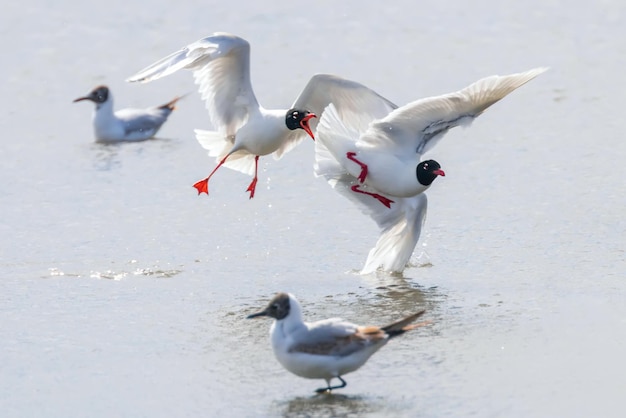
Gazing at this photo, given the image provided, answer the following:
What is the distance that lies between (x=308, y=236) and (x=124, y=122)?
165 inches

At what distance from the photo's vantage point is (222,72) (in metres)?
9.51

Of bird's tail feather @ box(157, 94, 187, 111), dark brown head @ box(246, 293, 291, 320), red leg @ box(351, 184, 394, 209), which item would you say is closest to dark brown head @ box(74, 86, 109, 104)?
bird's tail feather @ box(157, 94, 187, 111)

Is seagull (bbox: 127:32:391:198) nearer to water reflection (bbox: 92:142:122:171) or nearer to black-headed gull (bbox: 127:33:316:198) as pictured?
black-headed gull (bbox: 127:33:316:198)

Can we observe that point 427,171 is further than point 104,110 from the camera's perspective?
No

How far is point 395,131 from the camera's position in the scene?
8422 mm


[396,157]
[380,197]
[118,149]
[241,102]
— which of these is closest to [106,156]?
[118,149]

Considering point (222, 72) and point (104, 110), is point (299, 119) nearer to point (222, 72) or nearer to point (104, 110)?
point (222, 72)

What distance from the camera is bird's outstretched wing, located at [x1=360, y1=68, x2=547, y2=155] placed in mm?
8031

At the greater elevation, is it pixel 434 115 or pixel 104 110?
pixel 434 115

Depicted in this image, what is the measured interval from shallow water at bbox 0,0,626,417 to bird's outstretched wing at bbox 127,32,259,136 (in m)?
0.65

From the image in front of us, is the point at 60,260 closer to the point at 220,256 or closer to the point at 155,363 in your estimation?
the point at 220,256

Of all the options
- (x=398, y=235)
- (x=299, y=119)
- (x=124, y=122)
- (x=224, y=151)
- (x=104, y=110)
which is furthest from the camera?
(x=104, y=110)

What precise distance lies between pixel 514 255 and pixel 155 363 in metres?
2.80

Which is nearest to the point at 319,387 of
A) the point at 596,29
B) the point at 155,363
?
the point at 155,363
